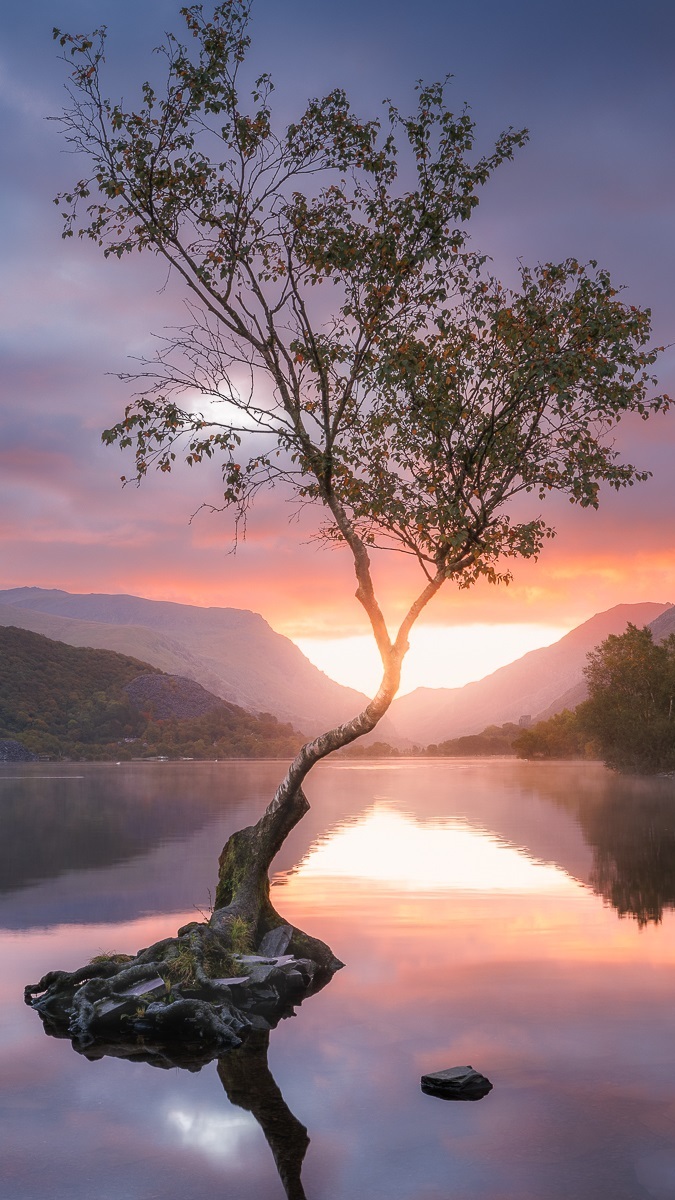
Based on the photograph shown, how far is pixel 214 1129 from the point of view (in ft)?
39.0

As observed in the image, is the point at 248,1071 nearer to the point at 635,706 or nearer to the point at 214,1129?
the point at 214,1129

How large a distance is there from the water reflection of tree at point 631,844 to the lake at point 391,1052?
25 centimetres

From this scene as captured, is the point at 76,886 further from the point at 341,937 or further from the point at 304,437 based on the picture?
the point at 304,437

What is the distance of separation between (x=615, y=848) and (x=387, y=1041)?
29964 mm

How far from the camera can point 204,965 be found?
17547 millimetres

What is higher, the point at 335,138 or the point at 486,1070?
the point at 335,138

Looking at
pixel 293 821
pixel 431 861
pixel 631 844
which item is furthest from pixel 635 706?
pixel 293 821

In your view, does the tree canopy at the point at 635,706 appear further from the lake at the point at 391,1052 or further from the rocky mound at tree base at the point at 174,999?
the rocky mound at tree base at the point at 174,999

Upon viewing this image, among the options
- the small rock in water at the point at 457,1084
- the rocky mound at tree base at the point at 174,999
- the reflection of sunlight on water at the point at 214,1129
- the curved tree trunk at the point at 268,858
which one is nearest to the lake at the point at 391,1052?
the reflection of sunlight on water at the point at 214,1129

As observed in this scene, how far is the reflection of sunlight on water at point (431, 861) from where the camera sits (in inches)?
1310

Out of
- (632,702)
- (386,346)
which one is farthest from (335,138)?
(632,702)

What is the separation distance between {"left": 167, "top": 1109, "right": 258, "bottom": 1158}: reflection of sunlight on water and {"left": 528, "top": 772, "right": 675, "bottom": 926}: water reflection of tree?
16148mm

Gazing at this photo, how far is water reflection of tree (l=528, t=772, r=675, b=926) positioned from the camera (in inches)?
1166

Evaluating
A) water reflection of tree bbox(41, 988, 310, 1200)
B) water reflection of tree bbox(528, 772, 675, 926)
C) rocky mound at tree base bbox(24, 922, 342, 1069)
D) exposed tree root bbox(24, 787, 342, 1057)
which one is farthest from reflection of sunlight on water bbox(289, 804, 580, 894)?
A: water reflection of tree bbox(41, 988, 310, 1200)
